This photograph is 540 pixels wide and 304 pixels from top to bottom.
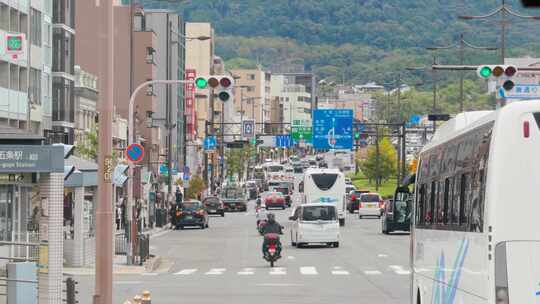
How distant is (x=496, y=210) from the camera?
40.3ft

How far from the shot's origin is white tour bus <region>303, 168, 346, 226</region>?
3127 inches

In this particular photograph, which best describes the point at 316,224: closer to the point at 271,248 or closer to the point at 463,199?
the point at 271,248

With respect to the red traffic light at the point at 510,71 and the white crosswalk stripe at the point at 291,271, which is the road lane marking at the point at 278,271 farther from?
the red traffic light at the point at 510,71

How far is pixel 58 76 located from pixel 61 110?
2.00 metres

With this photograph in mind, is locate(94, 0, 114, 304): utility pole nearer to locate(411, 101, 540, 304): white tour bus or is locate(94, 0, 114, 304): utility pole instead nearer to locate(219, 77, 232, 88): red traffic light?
locate(411, 101, 540, 304): white tour bus

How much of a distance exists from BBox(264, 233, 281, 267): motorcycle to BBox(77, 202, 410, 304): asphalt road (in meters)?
0.42

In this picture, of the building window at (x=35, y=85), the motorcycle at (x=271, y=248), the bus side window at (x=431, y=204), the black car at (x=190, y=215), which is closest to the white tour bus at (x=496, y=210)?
the bus side window at (x=431, y=204)

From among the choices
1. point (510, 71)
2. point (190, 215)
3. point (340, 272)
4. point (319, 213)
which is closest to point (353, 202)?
point (190, 215)

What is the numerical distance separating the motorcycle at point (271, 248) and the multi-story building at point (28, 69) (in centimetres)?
2095

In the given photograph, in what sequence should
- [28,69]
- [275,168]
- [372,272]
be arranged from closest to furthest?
[372,272] → [28,69] → [275,168]

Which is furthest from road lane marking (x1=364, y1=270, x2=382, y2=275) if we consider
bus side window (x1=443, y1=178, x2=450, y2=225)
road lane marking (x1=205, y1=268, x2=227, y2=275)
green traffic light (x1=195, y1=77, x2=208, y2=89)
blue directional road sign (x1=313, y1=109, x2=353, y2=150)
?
blue directional road sign (x1=313, y1=109, x2=353, y2=150)

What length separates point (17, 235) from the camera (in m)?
36.2

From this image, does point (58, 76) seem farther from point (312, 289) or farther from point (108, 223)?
point (108, 223)

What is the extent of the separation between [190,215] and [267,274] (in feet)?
128
